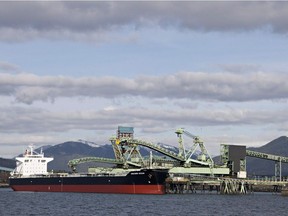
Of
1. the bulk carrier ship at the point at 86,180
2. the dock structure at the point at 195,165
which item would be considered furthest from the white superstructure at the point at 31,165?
the dock structure at the point at 195,165

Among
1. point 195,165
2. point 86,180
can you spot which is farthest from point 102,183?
point 195,165

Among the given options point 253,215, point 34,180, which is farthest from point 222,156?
point 253,215

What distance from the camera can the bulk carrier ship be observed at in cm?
13162

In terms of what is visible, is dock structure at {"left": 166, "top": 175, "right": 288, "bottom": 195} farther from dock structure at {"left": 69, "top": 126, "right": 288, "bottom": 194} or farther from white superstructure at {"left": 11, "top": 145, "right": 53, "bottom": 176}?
white superstructure at {"left": 11, "top": 145, "right": 53, "bottom": 176}

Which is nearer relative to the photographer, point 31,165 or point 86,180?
point 86,180

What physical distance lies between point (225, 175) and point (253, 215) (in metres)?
78.1

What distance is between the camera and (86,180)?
14662cm

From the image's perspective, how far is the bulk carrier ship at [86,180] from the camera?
131625 mm

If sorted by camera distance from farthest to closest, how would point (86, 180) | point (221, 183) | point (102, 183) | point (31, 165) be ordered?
point (31, 165)
point (221, 183)
point (86, 180)
point (102, 183)

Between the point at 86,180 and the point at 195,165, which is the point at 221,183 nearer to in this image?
the point at 195,165

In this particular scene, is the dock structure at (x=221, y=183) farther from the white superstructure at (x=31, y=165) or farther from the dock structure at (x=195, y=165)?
the white superstructure at (x=31, y=165)

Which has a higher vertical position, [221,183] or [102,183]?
[221,183]

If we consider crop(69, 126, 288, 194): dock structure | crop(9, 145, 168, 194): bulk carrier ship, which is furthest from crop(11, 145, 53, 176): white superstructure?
crop(69, 126, 288, 194): dock structure

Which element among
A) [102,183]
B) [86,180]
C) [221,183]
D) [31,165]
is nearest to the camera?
[102,183]
